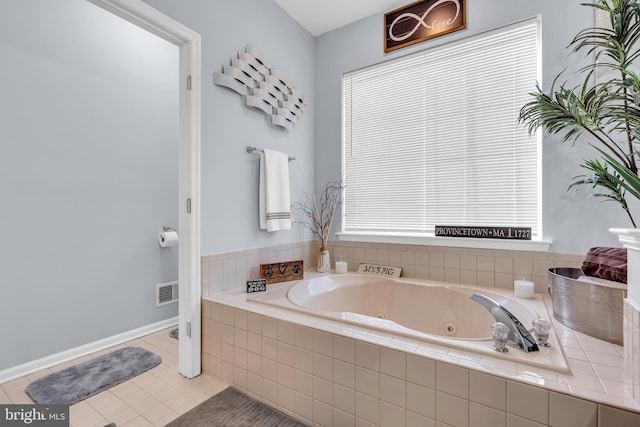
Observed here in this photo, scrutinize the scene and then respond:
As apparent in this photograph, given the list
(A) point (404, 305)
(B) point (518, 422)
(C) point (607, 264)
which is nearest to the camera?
(B) point (518, 422)

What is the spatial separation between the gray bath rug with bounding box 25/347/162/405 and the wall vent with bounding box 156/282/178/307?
514 mm

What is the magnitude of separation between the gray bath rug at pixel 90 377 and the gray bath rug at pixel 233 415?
66 cm

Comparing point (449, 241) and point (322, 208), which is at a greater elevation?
point (322, 208)

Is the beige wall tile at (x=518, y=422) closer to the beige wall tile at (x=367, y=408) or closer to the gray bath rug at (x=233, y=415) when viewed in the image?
the beige wall tile at (x=367, y=408)

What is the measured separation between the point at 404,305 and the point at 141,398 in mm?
1694

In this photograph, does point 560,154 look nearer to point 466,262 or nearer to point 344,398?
point 466,262

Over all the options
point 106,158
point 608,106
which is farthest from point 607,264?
point 106,158

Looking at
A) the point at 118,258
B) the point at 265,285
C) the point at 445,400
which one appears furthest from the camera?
the point at 118,258

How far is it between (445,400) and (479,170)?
5.15 ft

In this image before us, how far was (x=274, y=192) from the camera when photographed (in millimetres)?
2166

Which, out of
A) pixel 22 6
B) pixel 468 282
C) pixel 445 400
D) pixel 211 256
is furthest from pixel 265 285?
pixel 22 6

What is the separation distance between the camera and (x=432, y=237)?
214cm

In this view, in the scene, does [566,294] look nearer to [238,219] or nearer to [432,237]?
[432,237]

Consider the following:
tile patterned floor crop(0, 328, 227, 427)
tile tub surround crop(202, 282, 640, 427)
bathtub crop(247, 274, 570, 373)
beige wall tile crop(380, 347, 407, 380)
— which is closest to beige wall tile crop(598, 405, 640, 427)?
tile tub surround crop(202, 282, 640, 427)
